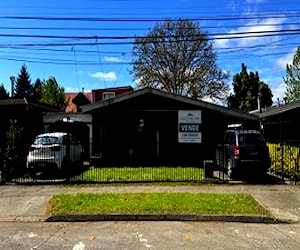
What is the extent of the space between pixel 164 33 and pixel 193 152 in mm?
23934

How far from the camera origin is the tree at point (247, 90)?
63.4 metres

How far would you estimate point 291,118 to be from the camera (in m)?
23.5

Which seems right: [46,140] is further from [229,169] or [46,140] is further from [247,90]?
[247,90]

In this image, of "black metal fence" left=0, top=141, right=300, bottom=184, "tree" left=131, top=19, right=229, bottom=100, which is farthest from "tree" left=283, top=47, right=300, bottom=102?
"black metal fence" left=0, top=141, right=300, bottom=184

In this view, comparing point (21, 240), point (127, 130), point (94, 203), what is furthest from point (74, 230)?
point (127, 130)

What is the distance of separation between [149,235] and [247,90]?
196 ft

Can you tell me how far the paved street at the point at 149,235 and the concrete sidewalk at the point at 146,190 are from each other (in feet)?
1.31

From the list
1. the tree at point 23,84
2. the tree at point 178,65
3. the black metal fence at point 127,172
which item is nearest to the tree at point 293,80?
the tree at point 178,65

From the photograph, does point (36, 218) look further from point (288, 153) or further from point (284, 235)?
point (288, 153)

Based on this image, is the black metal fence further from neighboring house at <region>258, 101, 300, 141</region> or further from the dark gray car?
neighboring house at <region>258, 101, 300, 141</region>

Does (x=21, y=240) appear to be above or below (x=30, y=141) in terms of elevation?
below

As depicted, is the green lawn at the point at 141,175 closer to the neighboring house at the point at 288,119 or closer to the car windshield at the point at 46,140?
the car windshield at the point at 46,140

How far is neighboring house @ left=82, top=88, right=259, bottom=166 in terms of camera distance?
23.0 m

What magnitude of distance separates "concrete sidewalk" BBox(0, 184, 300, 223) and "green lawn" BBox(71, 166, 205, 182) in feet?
4.39
